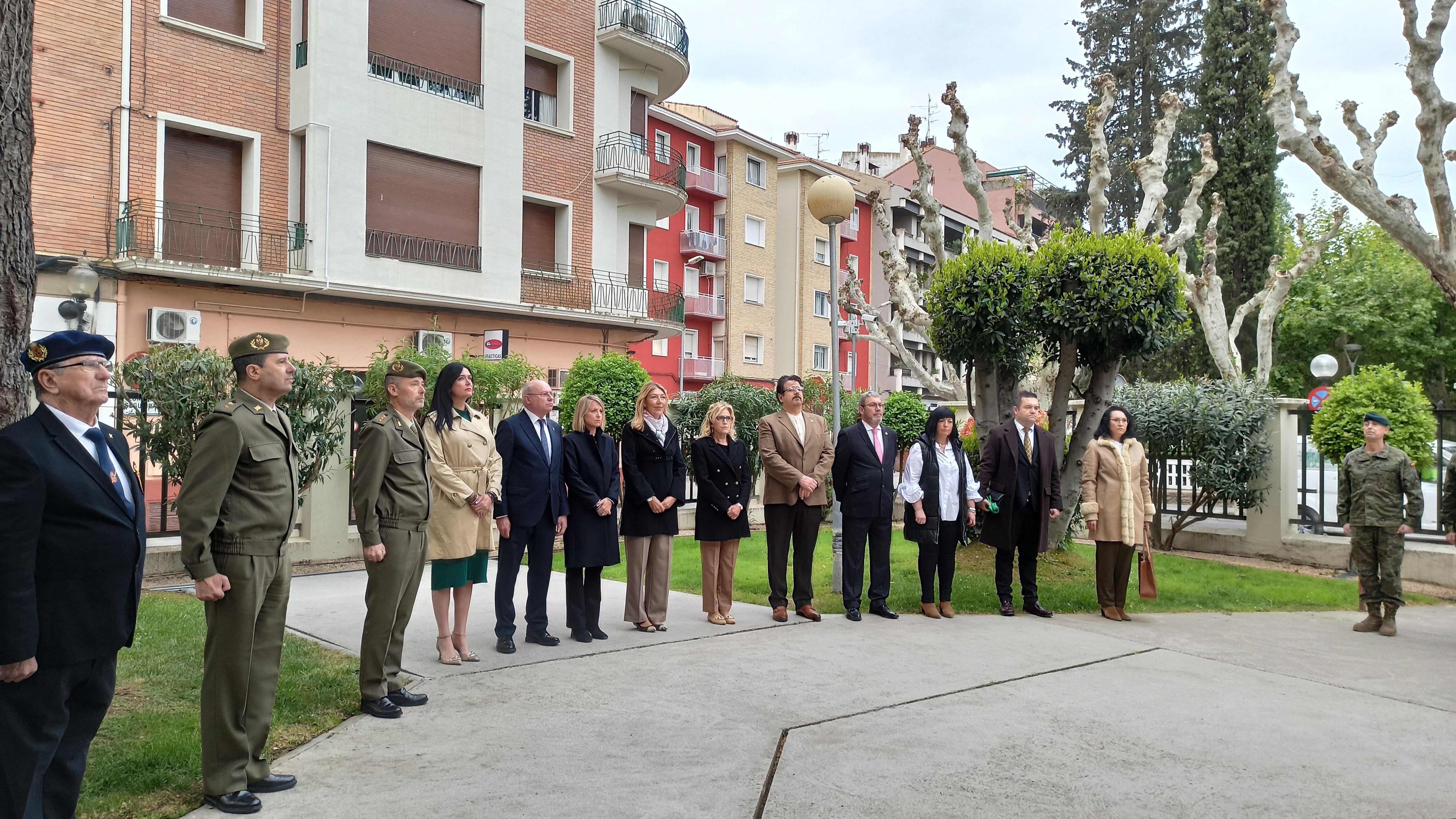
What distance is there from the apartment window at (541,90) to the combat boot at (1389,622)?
19.7m

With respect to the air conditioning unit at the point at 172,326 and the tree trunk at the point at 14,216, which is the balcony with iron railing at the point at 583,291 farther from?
the tree trunk at the point at 14,216

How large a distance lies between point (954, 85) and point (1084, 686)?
10.5 meters

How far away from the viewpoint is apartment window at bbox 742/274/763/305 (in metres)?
44.7

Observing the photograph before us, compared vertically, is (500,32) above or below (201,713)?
above

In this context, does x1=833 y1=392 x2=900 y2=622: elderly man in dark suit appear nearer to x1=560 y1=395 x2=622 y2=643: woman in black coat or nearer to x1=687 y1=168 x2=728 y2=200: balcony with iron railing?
x1=560 y1=395 x2=622 y2=643: woman in black coat

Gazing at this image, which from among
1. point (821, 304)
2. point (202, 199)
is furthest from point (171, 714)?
point (821, 304)

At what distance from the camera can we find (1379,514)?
9.02m

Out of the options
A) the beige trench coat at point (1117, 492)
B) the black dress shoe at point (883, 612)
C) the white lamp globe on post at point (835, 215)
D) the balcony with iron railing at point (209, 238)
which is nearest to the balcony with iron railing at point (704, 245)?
the balcony with iron railing at point (209, 238)

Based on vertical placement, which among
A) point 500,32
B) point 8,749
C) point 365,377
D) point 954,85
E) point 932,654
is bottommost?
point 932,654

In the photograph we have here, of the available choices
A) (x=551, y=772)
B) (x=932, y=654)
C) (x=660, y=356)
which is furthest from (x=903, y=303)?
(x=660, y=356)

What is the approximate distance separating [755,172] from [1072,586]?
36.4 m

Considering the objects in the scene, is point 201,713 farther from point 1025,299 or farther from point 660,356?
point 660,356

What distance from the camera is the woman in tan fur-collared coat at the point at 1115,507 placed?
355 inches

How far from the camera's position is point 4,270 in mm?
4527
